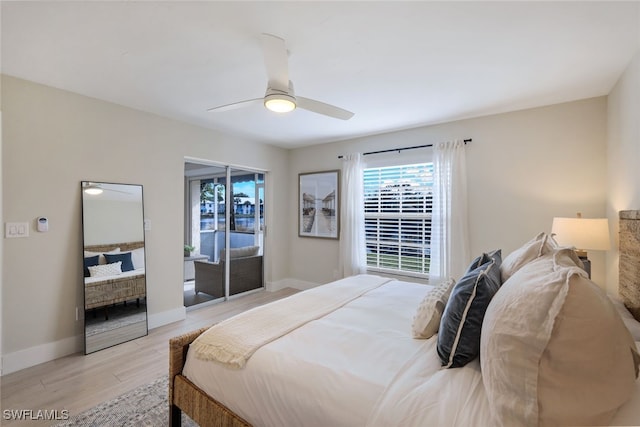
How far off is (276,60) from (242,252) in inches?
134

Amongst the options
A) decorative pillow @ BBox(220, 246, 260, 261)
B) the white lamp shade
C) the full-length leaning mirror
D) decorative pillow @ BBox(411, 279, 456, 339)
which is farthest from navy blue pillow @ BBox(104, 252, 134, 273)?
the white lamp shade

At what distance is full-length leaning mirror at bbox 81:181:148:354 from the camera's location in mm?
2859

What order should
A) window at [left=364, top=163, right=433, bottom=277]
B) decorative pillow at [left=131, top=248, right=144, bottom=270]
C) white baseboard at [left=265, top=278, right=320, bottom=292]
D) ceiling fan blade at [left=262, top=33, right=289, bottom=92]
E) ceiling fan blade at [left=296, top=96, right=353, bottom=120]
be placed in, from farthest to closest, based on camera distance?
white baseboard at [left=265, top=278, right=320, bottom=292] → window at [left=364, top=163, right=433, bottom=277] → decorative pillow at [left=131, top=248, right=144, bottom=270] → ceiling fan blade at [left=296, top=96, right=353, bottom=120] → ceiling fan blade at [left=262, top=33, right=289, bottom=92]

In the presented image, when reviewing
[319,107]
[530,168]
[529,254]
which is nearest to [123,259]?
[319,107]

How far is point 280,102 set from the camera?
6.52ft

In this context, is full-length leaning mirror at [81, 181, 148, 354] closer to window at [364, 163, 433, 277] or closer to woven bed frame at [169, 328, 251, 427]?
woven bed frame at [169, 328, 251, 427]

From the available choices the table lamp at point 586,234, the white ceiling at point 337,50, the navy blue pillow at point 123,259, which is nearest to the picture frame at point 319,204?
the white ceiling at point 337,50

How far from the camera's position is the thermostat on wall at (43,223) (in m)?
2.59

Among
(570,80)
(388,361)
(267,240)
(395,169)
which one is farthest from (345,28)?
(267,240)

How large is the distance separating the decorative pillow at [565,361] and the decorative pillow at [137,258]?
3.47 meters

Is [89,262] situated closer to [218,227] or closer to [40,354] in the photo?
[40,354]

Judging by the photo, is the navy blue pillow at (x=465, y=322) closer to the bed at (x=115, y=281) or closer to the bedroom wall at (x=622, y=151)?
the bedroom wall at (x=622, y=151)

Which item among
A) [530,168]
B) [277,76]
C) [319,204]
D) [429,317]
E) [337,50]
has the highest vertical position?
[337,50]

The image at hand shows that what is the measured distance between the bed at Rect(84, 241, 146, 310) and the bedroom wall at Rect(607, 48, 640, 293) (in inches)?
177
